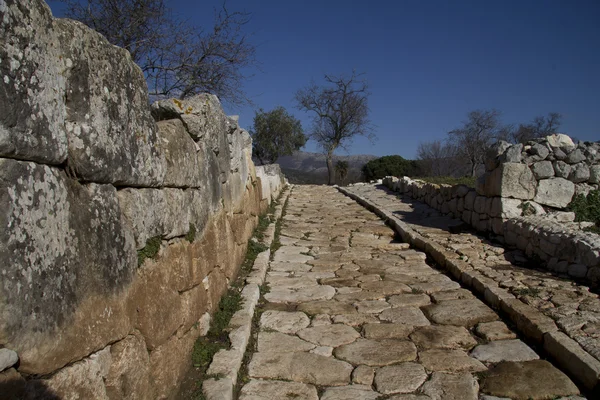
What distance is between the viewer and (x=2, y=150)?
5.19 feet

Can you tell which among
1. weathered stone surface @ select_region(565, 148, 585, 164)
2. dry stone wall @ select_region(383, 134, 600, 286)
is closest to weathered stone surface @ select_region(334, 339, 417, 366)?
dry stone wall @ select_region(383, 134, 600, 286)

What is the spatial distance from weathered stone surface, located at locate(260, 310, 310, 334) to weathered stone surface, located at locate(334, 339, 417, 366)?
58 cm

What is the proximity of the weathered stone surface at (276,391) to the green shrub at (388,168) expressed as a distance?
28928 millimetres

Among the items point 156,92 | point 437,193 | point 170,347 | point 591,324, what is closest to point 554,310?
point 591,324

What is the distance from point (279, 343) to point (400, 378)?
1095 millimetres

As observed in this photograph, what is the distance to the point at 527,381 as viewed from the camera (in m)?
3.34

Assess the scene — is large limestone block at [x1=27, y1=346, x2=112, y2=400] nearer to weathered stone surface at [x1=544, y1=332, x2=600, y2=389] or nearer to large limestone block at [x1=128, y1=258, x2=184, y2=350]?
large limestone block at [x1=128, y1=258, x2=184, y2=350]

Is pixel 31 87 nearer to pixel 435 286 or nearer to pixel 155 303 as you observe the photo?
pixel 155 303

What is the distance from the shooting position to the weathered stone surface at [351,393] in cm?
322

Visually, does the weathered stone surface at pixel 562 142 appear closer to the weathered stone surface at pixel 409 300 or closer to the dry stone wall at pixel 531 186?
the dry stone wall at pixel 531 186

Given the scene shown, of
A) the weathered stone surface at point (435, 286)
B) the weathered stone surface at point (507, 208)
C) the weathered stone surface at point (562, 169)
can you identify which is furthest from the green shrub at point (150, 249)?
the weathered stone surface at point (562, 169)

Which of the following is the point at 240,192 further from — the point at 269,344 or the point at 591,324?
the point at 591,324

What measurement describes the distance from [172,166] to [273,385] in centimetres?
168

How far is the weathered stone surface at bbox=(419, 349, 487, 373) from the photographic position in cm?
361
